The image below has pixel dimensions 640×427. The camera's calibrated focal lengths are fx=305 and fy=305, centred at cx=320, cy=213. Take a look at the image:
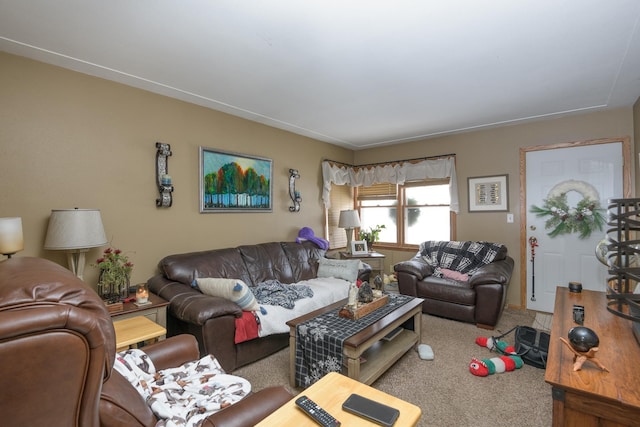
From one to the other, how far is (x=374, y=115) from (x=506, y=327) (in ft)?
9.42

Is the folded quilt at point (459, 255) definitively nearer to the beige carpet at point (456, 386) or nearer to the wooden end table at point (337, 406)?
the beige carpet at point (456, 386)

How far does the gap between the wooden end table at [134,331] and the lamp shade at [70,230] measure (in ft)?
2.07

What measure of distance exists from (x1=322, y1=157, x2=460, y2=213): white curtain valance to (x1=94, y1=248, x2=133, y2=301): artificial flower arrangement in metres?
3.06

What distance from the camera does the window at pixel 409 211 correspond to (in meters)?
4.77

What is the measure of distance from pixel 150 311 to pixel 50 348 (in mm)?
1925

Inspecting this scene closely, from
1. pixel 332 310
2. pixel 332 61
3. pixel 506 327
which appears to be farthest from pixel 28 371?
pixel 506 327

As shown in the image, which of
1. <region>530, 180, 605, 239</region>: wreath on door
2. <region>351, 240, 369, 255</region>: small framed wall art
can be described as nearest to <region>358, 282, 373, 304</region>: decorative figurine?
<region>351, 240, 369, 255</region>: small framed wall art

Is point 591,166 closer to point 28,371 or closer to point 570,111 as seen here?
point 570,111

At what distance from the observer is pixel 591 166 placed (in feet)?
11.9

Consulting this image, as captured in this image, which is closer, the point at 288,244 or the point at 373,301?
the point at 373,301

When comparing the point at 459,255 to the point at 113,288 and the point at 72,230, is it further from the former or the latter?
the point at 72,230

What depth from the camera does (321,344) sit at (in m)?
2.11

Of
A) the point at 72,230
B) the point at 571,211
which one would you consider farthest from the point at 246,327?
the point at 571,211

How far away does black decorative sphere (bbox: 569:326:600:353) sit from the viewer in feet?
4.02
